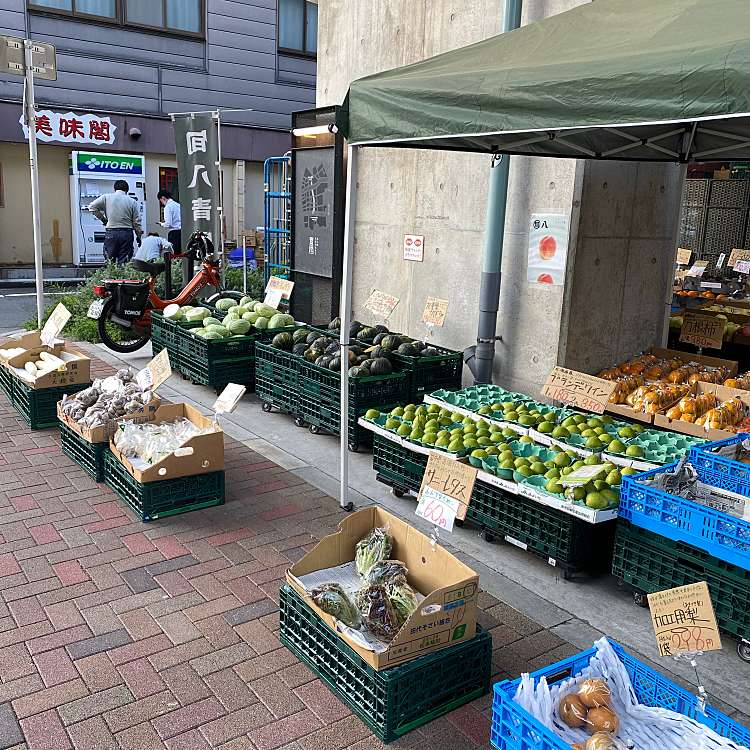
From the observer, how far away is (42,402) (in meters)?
7.11

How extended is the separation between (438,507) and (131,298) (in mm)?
7282

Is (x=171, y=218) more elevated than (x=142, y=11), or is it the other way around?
(x=142, y=11)

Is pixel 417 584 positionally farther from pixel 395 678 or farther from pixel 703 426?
pixel 703 426

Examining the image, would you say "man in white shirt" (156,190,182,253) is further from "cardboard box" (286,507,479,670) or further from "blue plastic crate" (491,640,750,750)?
"blue plastic crate" (491,640,750,750)

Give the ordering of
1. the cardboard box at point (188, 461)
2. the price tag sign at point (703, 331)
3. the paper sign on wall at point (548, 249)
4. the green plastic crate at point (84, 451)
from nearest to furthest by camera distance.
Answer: the cardboard box at point (188, 461), the green plastic crate at point (84, 451), the paper sign on wall at point (548, 249), the price tag sign at point (703, 331)

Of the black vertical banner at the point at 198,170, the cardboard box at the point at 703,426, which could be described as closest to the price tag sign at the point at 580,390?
the cardboard box at the point at 703,426

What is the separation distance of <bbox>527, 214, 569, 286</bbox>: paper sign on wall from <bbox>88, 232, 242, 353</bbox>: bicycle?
4468mm

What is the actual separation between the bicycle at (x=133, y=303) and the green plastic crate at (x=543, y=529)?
611 cm

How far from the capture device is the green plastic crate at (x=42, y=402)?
7.07m

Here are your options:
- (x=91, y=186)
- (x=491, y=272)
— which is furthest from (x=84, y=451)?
(x=91, y=186)

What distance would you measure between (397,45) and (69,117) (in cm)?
1269

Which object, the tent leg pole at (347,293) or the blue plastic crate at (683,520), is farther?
the tent leg pole at (347,293)

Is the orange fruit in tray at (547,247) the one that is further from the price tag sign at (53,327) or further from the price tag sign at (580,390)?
the price tag sign at (53,327)

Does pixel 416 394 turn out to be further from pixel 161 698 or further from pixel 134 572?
pixel 161 698
